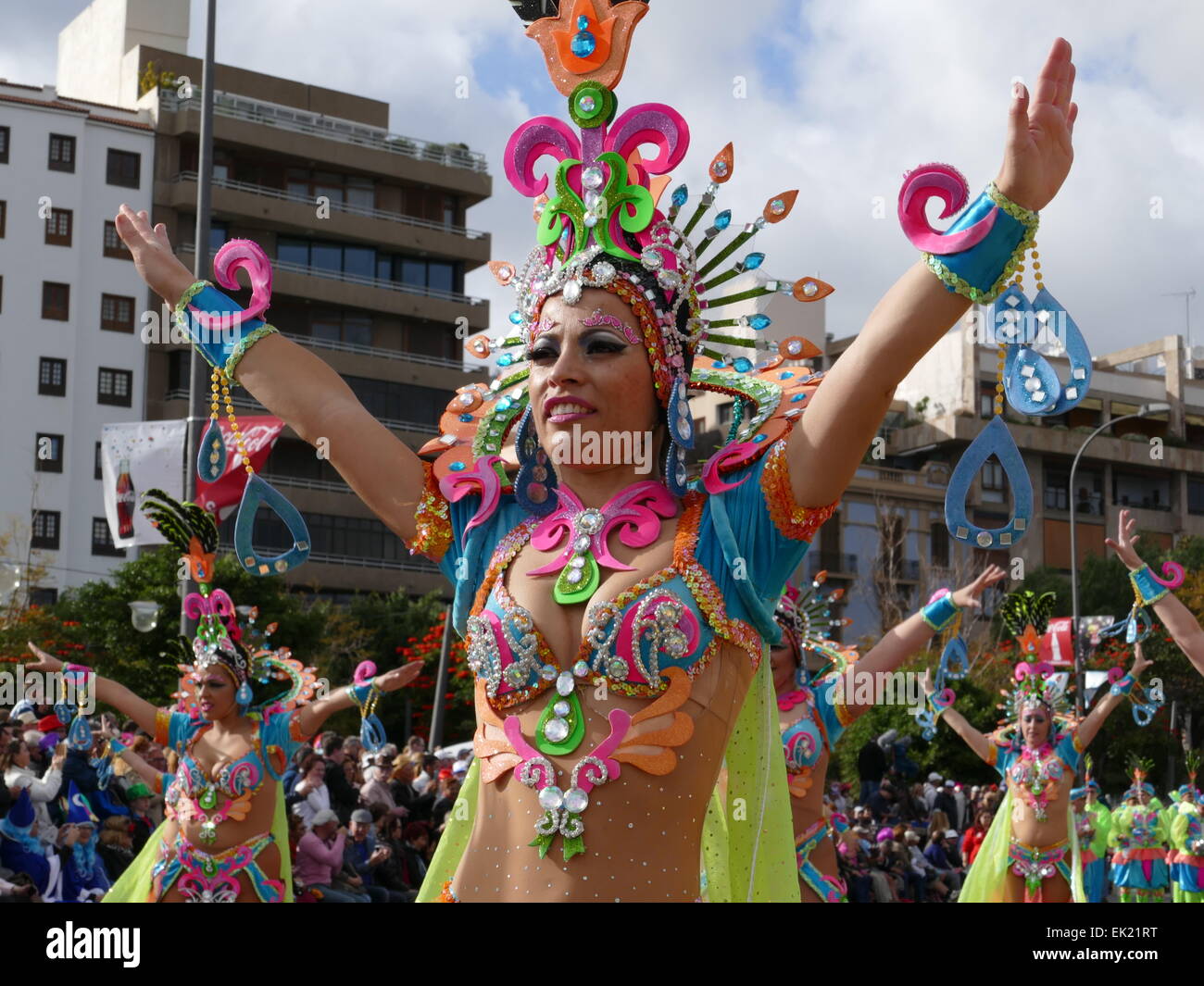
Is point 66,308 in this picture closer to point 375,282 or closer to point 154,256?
point 375,282

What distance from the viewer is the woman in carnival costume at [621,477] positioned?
3664mm

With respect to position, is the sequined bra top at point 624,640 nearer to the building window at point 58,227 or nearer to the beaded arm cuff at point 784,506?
the beaded arm cuff at point 784,506

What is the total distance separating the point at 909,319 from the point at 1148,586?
15.3 ft

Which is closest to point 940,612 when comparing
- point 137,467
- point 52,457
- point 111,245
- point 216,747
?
point 216,747

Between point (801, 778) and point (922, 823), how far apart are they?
11126mm

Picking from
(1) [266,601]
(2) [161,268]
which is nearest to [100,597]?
(1) [266,601]

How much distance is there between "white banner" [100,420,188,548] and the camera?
1238 cm

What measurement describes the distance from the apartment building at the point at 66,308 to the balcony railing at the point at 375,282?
226 centimetres

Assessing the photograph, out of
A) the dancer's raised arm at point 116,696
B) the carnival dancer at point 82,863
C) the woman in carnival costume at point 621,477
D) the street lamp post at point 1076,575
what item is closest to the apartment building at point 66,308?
the street lamp post at point 1076,575

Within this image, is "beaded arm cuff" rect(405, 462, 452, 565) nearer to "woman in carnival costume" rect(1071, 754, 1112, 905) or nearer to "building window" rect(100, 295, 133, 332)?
"woman in carnival costume" rect(1071, 754, 1112, 905)

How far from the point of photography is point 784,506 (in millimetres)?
3854

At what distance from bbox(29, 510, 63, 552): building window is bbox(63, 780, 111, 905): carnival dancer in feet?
86.3

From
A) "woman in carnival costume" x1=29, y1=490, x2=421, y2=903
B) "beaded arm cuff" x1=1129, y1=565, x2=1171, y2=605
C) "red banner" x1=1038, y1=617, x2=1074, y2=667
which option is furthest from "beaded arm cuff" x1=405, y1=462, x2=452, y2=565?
"red banner" x1=1038, y1=617, x2=1074, y2=667

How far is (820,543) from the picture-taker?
125 feet
